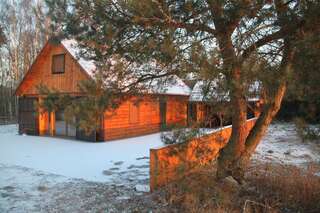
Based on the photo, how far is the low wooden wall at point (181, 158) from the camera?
4.38 metres

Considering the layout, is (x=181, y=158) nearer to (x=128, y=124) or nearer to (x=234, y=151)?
(x=234, y=151)

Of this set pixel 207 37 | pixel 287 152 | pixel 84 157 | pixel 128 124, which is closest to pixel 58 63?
pixel 128 124

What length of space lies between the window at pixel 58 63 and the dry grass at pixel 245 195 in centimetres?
1039

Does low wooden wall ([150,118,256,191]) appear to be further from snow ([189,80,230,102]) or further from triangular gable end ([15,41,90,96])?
triangular gable end ([15,41,90,96])

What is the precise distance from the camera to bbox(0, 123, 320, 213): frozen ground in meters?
5.16

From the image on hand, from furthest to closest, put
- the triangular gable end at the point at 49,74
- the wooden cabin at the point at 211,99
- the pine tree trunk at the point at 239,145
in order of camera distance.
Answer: the triangular gable end at the point at 49,74 < the pine tree trunk at the point at 239,145 < the wooden cabin at the point at 211,99

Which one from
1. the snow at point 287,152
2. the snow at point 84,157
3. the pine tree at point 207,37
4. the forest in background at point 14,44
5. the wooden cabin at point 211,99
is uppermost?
the forest in background at point 14,44

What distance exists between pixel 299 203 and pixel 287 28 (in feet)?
8.90

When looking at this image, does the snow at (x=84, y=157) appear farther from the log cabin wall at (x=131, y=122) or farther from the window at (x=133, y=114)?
the window at (x=133, y=114)

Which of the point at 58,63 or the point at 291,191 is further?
the point at 58,63

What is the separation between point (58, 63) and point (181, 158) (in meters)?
11.5

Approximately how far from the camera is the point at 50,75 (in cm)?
1445

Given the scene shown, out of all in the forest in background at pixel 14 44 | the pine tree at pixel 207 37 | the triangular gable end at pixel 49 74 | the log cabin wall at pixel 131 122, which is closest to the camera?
the pine tree at pixel 207 37

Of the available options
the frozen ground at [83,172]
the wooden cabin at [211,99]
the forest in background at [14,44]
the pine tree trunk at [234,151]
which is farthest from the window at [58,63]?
the pine tree trunk at [234,151]
